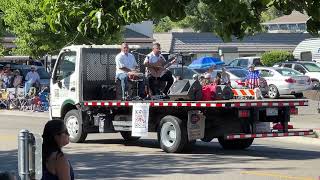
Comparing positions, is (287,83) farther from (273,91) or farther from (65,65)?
(65,65)

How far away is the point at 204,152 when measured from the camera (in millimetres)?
16359

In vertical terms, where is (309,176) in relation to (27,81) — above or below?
below

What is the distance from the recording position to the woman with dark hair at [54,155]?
20.1 feet

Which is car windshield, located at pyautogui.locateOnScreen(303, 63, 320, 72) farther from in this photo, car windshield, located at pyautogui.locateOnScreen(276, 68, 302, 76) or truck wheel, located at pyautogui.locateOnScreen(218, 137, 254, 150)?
truck wheel, located at pyautogui.locateOnScreen(218, 137, 254, 150)

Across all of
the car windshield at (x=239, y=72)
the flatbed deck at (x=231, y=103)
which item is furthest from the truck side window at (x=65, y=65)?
the car windshield at (x=239, y=72)

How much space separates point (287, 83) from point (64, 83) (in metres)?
17.7

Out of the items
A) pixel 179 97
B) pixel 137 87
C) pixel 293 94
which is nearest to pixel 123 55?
pixel 137 87

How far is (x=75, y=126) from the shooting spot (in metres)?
18.3

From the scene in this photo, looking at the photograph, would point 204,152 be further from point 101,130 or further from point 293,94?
point 293,94

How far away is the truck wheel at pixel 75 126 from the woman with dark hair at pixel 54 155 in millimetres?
11876

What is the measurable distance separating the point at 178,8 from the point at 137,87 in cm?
1235

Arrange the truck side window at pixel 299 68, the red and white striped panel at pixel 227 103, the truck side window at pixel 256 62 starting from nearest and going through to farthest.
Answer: the red and white striped panel at pixel 227 103 → the truck side window at pixel 299 68 → the truck side window at pixel 256 62

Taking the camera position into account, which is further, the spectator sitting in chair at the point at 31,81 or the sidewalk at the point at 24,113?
the spectator sitting in chair at the point at 31,81

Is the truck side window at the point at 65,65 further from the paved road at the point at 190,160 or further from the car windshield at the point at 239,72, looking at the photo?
the car windshield at the point at 239,72
